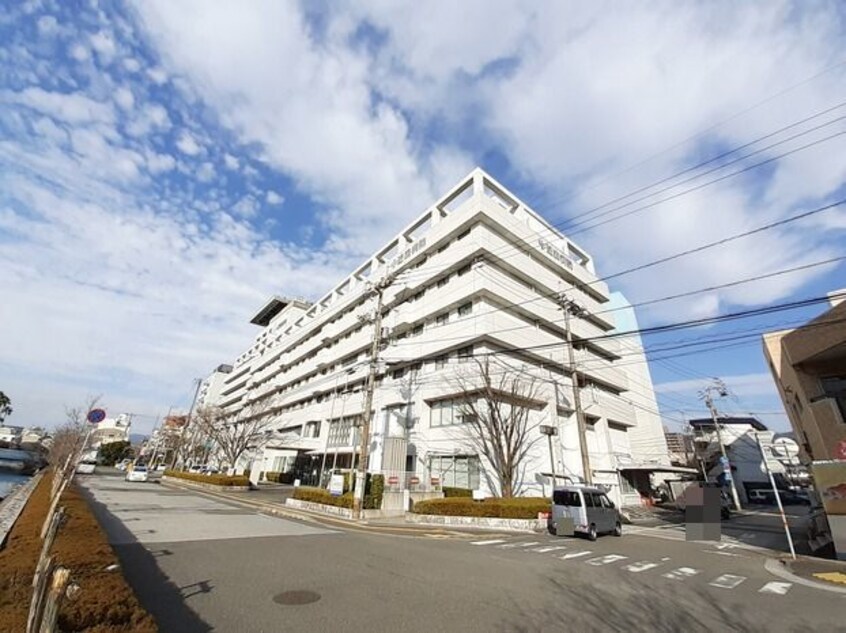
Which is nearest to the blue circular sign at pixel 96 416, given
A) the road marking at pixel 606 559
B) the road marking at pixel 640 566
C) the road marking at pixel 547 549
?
the road marking at pixel 547 549

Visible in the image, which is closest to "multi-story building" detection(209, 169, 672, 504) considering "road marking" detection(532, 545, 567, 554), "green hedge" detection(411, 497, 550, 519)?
"green hedge" detection(411, 497, 550, 519)

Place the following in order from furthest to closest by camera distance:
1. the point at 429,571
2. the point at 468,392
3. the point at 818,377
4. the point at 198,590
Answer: the point at 468,392 < the point at 818,377 < the point at 429,571 < the point at 198,590

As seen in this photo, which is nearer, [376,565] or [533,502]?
[376,565]

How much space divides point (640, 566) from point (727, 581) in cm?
188

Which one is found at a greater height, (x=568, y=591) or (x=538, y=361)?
(x=538, y=361)

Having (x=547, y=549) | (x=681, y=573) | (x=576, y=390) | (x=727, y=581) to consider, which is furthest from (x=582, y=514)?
(x=576, y=390)

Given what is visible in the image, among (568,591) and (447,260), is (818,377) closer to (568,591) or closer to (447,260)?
(568,591)

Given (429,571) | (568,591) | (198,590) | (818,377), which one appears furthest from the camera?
(818,377)

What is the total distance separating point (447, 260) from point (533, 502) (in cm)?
1865

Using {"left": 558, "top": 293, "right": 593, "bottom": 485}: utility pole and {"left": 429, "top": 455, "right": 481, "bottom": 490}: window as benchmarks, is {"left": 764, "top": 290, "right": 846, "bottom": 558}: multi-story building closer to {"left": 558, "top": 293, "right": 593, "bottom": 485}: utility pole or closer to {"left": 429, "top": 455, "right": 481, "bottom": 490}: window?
{"left": 558, "top": 293, "right": 593, "bottom": 485}: utility pole

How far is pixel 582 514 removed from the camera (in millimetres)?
15031

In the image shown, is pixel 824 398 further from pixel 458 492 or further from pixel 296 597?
pixel 296 597

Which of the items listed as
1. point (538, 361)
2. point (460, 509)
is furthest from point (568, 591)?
point (538, 361)

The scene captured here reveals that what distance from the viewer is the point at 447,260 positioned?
31234 millimetres
